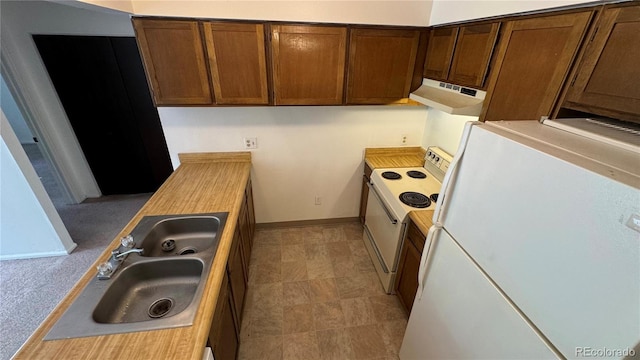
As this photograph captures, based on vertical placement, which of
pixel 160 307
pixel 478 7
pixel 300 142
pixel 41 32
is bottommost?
pixel 160 307

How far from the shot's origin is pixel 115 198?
358 centimetres

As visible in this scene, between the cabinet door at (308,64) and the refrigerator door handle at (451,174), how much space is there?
1.29m

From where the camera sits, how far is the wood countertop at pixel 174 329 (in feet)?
3.03

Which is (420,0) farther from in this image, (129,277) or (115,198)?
(115,198)

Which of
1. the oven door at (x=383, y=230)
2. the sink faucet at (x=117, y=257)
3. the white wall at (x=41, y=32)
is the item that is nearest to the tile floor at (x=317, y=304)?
the oven door at (x=383, y=230)

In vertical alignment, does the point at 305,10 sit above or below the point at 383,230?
above

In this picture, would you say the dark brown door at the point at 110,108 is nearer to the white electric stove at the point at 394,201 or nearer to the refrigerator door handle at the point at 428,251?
the white electric stove at the point at 394,201

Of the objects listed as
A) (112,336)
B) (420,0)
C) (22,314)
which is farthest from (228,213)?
(420,0)

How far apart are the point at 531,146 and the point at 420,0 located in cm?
175

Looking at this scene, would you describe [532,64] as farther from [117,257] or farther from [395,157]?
[117,257]

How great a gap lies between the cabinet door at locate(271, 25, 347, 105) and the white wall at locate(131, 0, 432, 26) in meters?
0.09

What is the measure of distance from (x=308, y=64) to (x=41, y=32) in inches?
122

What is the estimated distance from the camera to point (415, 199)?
201 centimetres

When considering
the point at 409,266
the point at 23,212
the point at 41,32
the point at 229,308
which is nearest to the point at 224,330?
the point at 229,308
